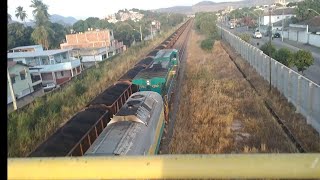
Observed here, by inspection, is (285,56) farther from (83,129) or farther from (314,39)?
(314,39)

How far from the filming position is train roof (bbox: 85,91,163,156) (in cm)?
873

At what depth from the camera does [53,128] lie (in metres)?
17.7

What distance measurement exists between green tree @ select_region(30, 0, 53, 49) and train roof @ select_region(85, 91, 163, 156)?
74.1 metres

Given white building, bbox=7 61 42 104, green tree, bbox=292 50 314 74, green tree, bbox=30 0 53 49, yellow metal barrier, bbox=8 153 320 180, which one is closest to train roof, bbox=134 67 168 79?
green tree, bbox=292 50 314 74

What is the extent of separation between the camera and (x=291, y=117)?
17047mm

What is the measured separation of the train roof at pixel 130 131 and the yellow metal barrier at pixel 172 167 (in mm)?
6626

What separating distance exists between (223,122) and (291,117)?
11.9 ft

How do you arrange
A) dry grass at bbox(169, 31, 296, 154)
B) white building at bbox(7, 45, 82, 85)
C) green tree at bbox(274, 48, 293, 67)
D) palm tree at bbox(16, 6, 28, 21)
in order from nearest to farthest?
dry grass at bbox(169, 31, 296, 154) → green tree at bbox(274, 48, 293, 67) → white building at bbox(7, 45, 82, 85) → palm tree at bbox(16, 6, 28, 21)

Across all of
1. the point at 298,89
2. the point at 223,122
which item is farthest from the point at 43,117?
the point at 298,89

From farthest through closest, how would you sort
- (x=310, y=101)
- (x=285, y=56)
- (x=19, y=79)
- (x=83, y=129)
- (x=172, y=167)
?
(x=19, y=79) → (x=285, y=56) → (x=310, y=101) → (x=83, y=129) → (x=172, y=167)

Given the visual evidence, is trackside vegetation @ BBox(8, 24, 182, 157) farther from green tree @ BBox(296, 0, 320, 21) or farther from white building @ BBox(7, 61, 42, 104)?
green tree @ BBox(296, 0, 320, 21)

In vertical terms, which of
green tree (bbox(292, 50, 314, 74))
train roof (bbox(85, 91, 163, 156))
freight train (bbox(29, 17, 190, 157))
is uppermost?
green tree (bbox(292, 50, 314, 74))

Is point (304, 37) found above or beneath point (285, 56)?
above

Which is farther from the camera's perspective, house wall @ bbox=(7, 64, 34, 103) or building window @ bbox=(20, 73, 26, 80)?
building window @ bbox=(20, 73, 26, 80)
